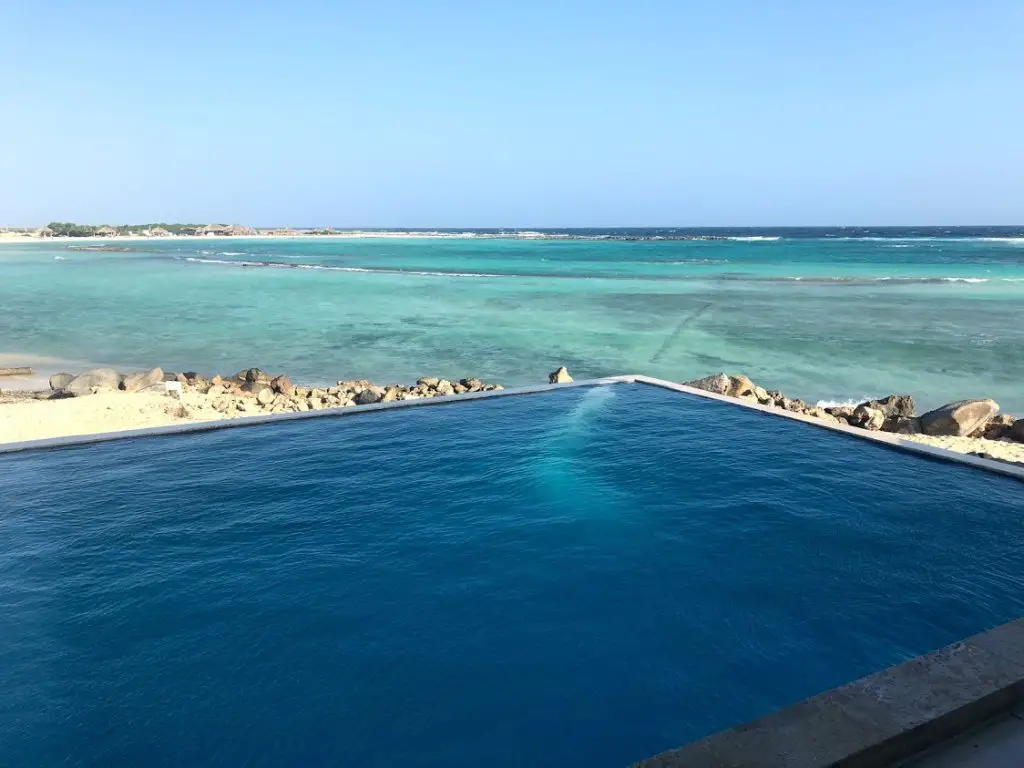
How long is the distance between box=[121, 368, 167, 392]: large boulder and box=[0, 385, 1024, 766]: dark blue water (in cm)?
530

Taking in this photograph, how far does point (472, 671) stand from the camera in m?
4.73

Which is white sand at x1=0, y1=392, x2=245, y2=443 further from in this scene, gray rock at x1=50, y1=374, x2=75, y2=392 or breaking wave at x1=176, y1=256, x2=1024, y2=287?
breaking wave at x1=176, y1=256, x2=1024, y2=287

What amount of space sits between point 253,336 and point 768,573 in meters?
20.1

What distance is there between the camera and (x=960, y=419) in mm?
11062

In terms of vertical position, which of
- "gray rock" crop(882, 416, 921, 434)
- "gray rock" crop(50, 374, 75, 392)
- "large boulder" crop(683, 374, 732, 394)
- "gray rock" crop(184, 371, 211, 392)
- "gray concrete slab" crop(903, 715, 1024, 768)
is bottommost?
"gray rock" crop(882, 416, 921, 434)

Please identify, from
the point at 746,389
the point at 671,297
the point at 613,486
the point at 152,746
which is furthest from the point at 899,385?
the point at 671,297

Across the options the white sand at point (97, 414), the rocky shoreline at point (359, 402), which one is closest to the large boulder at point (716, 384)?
the rocky shoreline at point (359, 402)

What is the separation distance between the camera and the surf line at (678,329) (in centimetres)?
1931

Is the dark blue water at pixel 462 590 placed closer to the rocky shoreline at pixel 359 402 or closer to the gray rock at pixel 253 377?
the rocky shoreline at pixel 359 402

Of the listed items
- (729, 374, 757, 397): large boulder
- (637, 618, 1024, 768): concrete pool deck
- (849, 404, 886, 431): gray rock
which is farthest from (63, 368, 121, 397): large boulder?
(849, 404, 886, 431): gray rock

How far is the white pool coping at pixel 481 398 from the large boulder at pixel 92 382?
4894 mm

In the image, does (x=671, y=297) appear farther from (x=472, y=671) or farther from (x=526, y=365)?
(x=472, y=671)

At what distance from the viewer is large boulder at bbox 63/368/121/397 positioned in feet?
44.2

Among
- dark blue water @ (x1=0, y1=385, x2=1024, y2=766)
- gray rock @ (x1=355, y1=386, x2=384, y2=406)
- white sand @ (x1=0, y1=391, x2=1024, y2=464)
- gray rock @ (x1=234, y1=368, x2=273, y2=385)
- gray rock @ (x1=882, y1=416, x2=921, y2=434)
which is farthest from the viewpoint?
gray rock @ (x1=234, y1=368, x2=273, y2=385)
